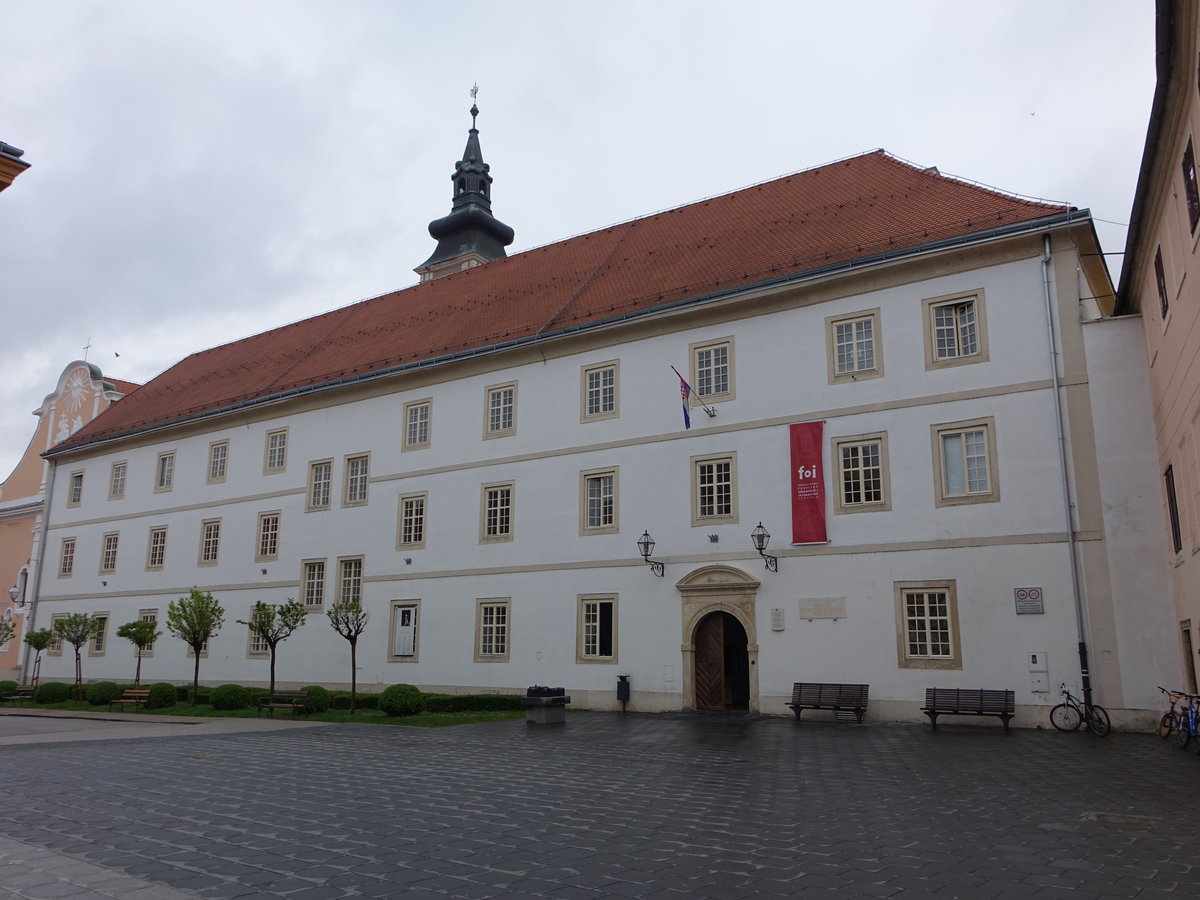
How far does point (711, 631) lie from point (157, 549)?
24.5 m

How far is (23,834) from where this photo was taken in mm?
8336

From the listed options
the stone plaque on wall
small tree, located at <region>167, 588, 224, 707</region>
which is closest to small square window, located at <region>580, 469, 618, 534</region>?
the stone plaque on wall

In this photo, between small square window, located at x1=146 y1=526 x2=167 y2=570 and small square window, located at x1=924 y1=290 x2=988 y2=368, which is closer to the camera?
small square window, located at x1=924 y1=290 x2=988 y2=368

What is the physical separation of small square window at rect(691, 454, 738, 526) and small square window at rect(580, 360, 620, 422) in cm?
330

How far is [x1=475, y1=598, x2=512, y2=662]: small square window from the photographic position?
2777 cm

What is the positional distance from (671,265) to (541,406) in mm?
5640

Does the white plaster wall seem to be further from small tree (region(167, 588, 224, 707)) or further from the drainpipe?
small tree (region(167, 588, 224, 707))

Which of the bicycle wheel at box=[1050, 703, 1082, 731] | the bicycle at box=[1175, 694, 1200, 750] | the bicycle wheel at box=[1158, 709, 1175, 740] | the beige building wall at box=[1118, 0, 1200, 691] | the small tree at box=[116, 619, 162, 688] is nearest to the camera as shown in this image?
the beige building wall at box=[1118, 0, 1200, 691]

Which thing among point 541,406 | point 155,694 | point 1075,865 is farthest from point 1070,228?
point 155,694

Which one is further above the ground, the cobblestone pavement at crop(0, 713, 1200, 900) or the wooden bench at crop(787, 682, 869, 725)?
the wooden bench at crop(787, 682, 869, 725)

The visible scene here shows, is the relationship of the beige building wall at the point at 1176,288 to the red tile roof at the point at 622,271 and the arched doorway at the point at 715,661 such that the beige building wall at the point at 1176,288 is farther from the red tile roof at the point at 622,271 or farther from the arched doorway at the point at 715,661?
the arched doorway at the point at 715,661

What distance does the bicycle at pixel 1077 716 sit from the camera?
60.5 feet

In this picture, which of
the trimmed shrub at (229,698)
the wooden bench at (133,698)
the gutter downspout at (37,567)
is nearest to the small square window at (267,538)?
the wooden bench at (133,698)

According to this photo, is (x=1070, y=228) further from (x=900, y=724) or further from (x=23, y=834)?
(x=23, y=834)
